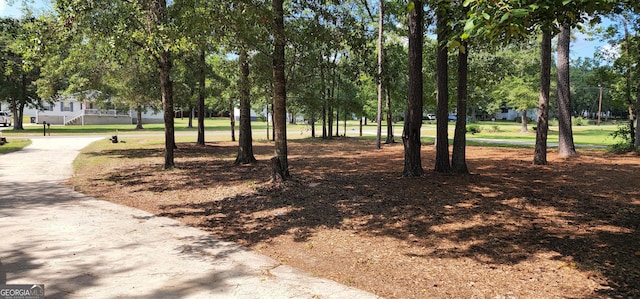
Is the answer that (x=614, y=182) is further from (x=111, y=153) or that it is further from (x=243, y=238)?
(x=111, y=153)

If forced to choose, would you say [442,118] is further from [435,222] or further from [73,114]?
[73,114]

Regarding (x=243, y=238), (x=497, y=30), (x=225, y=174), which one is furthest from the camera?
(x=225, y=174)

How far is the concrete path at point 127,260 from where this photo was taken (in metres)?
4.01

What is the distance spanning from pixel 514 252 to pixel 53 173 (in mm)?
13008

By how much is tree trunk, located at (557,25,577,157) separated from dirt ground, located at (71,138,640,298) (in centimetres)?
221

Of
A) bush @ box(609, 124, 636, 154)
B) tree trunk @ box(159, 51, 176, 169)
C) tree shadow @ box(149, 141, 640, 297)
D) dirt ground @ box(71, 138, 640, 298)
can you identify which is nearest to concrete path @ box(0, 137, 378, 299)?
dirt ground @ box(71, 138, 640, 298)

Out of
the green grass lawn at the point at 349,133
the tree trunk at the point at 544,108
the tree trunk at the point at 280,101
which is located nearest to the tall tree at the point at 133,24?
the tree trunk at the point at 280,101

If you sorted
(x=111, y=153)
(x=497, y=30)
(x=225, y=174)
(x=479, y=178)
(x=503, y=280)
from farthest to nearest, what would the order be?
(x=111, y=153)
(x=225, y=174)
(x=479, y=178)
(x=503, y=280)
(x=497, y=30)

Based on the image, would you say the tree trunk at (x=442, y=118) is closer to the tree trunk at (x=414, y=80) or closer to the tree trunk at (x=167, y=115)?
the tree trunk at (x=414, y=80)

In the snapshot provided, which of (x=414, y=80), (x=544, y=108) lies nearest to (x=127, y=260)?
(x=414, y=80)

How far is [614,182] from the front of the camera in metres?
8.88

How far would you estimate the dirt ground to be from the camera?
4375 millimetres

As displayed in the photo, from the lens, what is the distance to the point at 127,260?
15.9 ft

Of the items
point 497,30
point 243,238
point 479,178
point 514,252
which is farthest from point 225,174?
point 497,30
